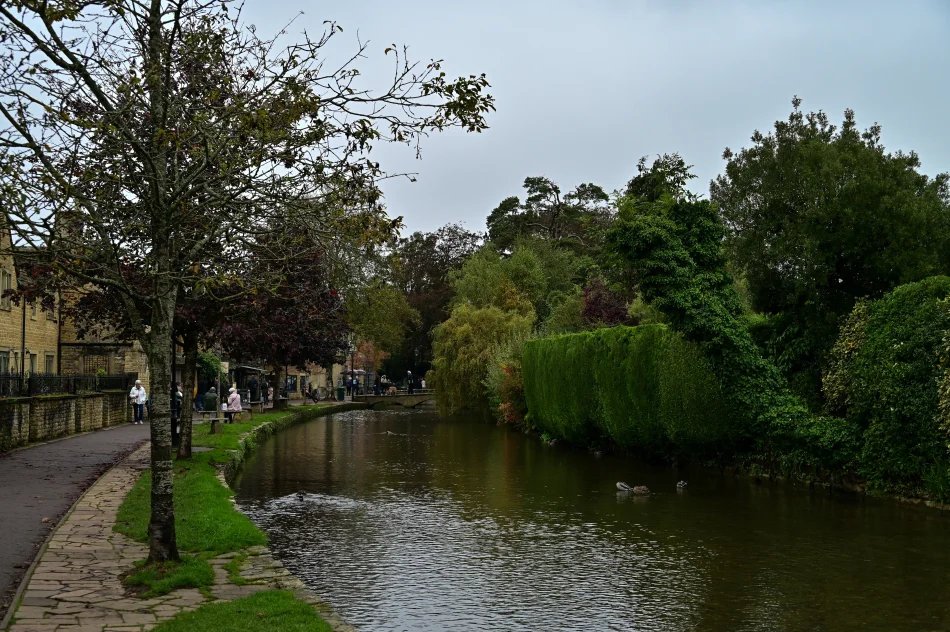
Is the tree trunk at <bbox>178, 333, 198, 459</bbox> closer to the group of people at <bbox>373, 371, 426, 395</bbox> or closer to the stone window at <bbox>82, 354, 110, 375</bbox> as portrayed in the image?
the stone window at <bbox>82, 354, 110, 375</bbox>

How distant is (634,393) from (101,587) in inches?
758

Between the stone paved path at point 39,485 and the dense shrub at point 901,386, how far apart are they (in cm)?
1459

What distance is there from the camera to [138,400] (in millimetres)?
36938

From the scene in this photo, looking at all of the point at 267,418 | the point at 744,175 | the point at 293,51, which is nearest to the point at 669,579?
the point at 293,51

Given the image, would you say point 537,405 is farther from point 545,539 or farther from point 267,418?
point 545,539

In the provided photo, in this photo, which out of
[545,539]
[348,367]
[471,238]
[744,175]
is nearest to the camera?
[545,539]

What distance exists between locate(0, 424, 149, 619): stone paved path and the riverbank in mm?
265

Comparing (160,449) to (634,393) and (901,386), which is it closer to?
(901,386)

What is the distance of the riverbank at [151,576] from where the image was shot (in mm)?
8398

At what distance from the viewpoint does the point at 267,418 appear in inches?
1617

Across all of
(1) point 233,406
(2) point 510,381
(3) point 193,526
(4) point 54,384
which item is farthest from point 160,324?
(2) point 510,381

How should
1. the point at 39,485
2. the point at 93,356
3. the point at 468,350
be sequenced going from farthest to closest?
1. the point at 468,350
2. the point at 93,356
3. the point at 39,485

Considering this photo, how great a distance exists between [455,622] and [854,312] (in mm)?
14286

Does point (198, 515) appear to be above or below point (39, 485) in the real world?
below
